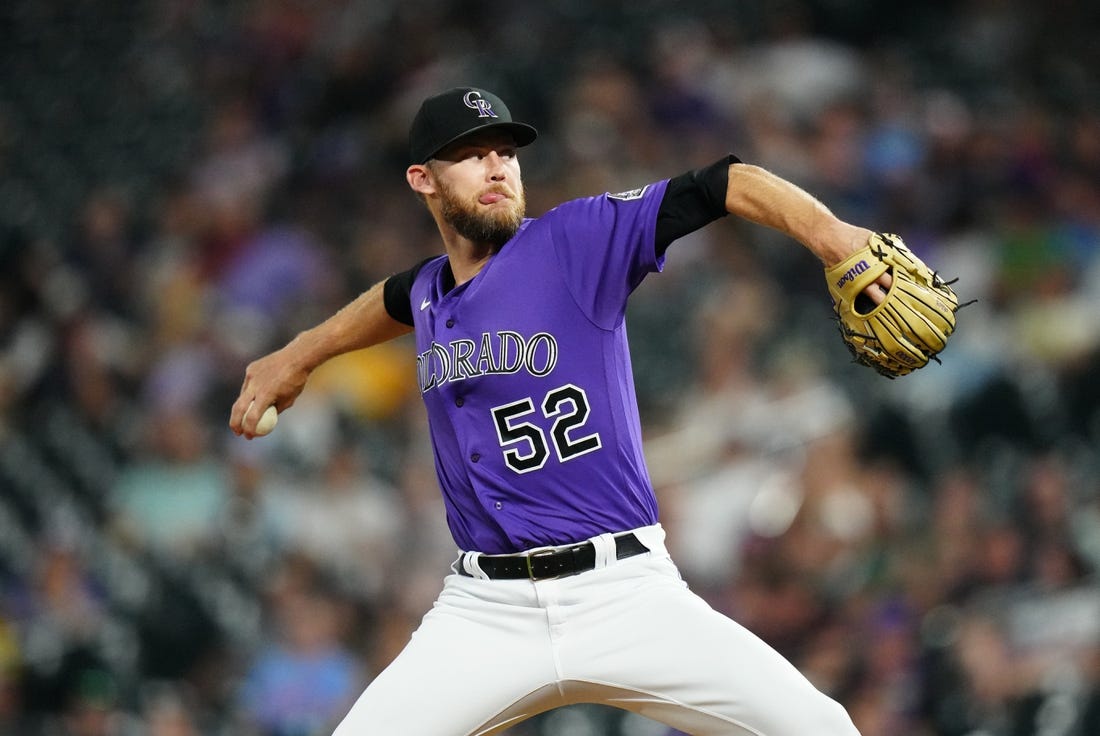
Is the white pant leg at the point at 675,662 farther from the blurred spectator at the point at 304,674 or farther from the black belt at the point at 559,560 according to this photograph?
the blurred spectator at the point at 304,674

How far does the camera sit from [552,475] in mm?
2900

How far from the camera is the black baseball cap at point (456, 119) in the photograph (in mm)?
3021

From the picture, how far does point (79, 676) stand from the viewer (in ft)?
19.8

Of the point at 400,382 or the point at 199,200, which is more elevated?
the point at 199,200

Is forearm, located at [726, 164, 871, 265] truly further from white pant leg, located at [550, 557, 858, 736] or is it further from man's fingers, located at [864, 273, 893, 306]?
white pant leg, located at [550, 557, 858, 736]

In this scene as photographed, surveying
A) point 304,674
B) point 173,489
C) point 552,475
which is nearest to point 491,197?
point 552,475

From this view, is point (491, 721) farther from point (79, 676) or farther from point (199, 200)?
point (199, 200)

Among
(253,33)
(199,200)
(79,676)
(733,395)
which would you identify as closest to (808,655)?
(733,395)

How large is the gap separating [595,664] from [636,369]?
12.7 feet

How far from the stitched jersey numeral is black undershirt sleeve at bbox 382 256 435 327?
575mm

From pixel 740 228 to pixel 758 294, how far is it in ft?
1.50

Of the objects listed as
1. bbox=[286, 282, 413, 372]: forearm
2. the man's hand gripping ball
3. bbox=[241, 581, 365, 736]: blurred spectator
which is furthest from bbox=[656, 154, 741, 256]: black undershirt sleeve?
bbox=[241, 581, 365, 736]: blurred spectator

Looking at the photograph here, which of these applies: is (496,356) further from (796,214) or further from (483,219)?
(796,214)

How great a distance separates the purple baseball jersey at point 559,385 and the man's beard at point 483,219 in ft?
0.25
